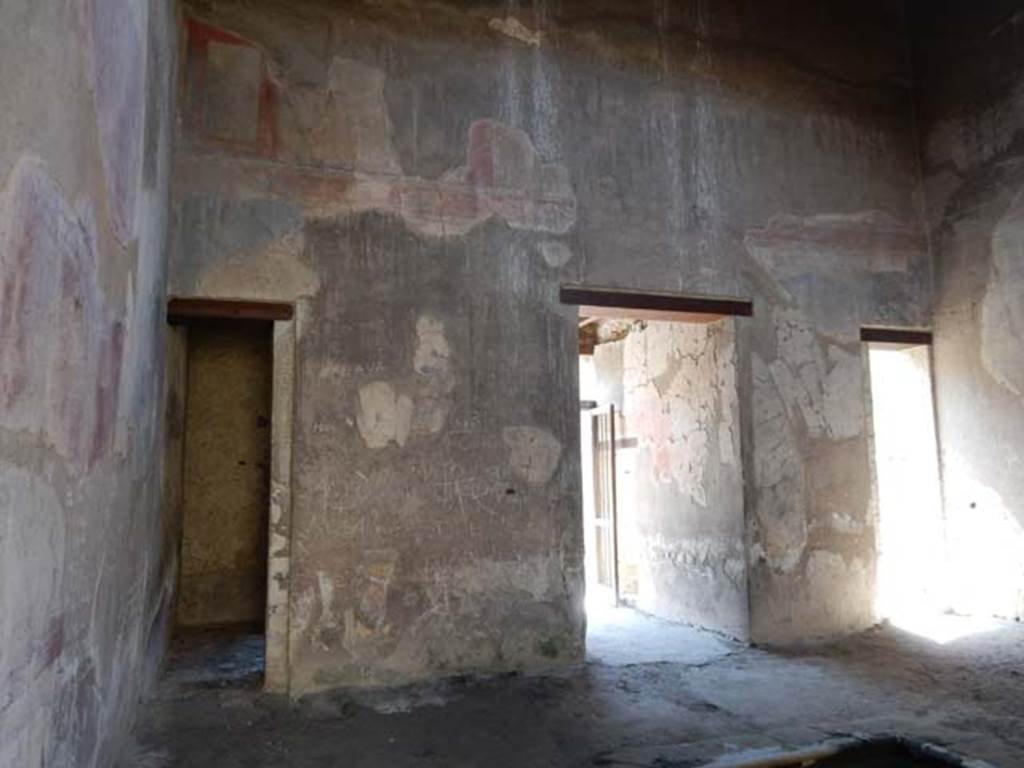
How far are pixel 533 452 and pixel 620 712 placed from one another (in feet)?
4.36

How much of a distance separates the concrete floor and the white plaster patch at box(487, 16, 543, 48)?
343 centimetres

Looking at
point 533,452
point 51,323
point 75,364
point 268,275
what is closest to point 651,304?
point 533,452

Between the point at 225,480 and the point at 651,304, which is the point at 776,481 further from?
the point at 225,480

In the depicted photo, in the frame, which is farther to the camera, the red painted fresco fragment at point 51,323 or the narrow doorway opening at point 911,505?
the narrow doorway opening at point 911,505

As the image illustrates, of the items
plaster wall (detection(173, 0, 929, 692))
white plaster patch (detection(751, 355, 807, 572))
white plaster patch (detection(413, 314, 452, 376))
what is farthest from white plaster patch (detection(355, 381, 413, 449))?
white plaster patch (detection(751, 355, 807, 572))

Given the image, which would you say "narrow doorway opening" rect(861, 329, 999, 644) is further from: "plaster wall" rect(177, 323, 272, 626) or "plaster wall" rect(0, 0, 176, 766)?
Answer: "plaster wall" rect(0, 0, 176, 766)

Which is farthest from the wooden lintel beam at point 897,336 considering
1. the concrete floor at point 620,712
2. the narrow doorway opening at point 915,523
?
the concrete floor at point 620,712

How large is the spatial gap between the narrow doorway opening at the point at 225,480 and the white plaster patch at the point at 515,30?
7.36 ft

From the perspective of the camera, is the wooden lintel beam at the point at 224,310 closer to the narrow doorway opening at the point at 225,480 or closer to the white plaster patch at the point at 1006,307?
the narrow doorway opening at the point at 225,480

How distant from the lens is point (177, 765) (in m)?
2.69

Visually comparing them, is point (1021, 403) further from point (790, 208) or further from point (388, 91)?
point (388, 91)

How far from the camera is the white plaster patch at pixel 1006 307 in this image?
179 inches

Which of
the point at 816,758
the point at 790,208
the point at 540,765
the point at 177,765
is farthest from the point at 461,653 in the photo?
the point at 790,208

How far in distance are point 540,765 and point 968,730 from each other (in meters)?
1.69
